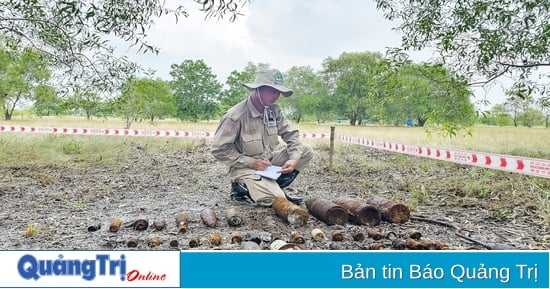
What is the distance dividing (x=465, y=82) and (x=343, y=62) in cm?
284

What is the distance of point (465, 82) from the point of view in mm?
6734

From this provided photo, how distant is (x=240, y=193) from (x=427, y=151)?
9.75 ft

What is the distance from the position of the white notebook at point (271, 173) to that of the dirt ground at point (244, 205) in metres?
0.33

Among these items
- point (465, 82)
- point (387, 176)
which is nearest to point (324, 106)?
point (387, 176)

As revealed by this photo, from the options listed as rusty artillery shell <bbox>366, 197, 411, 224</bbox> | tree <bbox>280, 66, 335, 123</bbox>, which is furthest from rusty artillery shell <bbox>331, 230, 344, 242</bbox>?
tree <bbox>280, 66, 335, 123</bbox>

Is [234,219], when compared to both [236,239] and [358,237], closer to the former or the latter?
[236,239]

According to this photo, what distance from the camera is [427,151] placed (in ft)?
20.3

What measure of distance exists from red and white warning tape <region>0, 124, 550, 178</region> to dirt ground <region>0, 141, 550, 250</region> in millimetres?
385

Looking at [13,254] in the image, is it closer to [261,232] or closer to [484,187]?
[261,232]

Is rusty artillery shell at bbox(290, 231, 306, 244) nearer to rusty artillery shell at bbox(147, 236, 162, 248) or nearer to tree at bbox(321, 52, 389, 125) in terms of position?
rusty artillery shell at bbox(147, 236, 162, 248)

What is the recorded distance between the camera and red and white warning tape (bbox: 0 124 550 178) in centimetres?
443

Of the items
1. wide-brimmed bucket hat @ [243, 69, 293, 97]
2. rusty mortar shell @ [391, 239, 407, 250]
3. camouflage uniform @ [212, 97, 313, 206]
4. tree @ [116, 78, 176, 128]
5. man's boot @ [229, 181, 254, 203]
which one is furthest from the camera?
tree @ [116, 78, 176, 128]

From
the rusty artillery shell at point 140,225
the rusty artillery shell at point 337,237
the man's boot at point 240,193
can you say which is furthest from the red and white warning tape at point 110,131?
the rusty artillery shell at point 337,237

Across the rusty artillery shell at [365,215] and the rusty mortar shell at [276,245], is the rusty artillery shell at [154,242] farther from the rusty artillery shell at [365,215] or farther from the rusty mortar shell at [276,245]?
the rusty artillery shell at [365,215]
